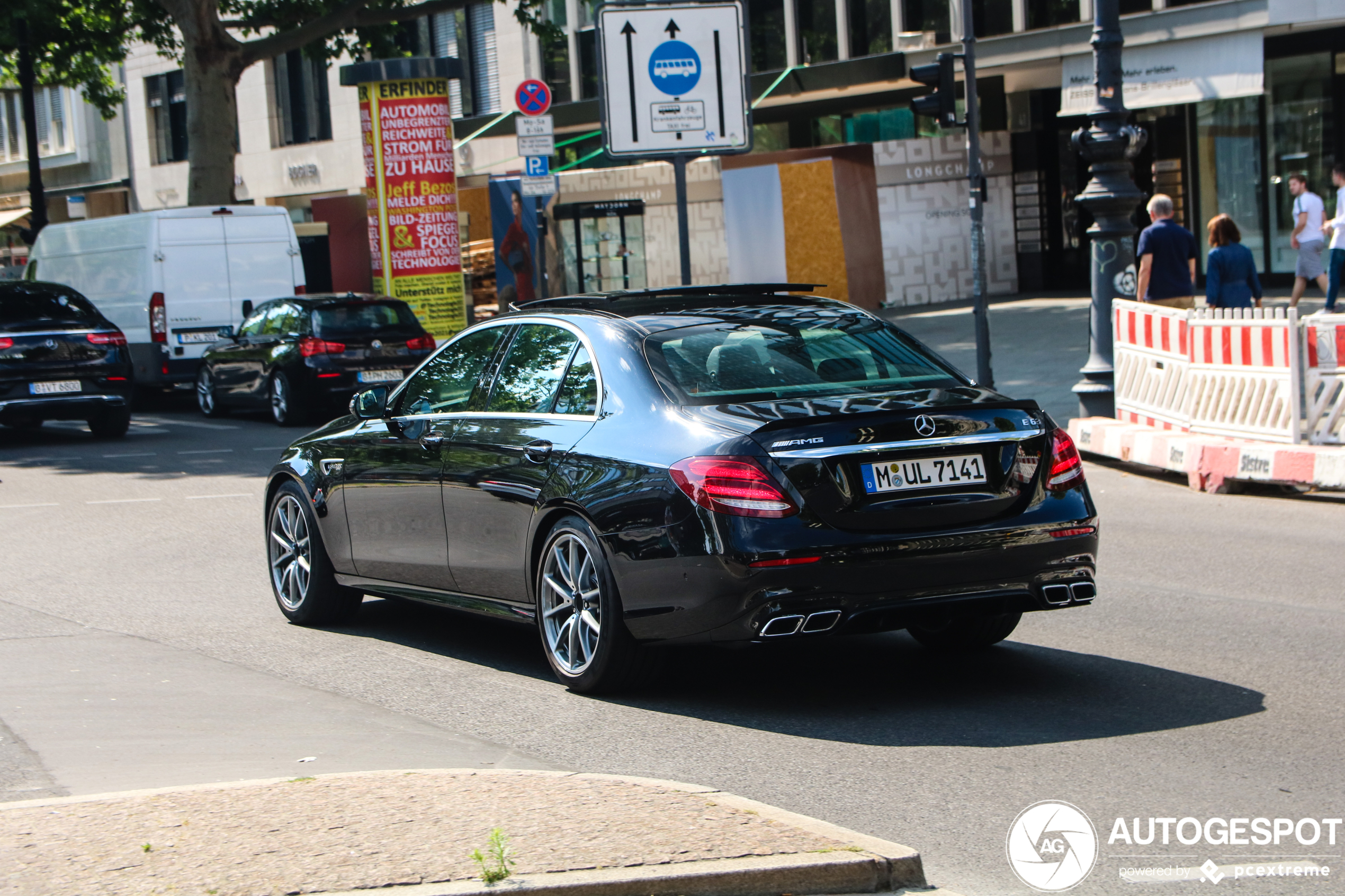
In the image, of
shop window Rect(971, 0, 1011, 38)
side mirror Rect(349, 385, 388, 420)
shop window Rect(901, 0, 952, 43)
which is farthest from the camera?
shop window Rect(901, 0, 952, 43)

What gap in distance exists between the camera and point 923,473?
19.5 ft

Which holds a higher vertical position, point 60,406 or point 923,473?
point 923,473

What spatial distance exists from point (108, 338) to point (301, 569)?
36.9ft

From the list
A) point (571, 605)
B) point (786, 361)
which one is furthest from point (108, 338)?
point (786, 361)

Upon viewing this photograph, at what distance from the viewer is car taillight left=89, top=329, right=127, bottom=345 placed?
1848 cm

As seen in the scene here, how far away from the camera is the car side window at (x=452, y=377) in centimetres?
739

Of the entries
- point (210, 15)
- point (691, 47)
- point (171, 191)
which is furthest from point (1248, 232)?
point (171, 191)

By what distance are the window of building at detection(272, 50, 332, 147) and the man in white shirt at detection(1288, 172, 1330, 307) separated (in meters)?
28.5

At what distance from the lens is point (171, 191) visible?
50000mm

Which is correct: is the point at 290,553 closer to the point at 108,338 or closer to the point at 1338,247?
the point at 108,338

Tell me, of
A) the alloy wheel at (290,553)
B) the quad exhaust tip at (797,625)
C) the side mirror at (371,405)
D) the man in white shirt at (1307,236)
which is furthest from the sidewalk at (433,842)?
the man in white shirt at (1307,236)

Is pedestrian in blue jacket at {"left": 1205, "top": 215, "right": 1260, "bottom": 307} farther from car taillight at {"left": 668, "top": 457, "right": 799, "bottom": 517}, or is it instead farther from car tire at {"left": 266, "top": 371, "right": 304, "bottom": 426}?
car taillight at {"left": 668, "top": 457, "right": 799, "bottom": 517}

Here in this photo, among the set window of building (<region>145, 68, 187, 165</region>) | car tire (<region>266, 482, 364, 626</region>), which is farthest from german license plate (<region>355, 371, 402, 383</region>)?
window of building (<region>145, 68, 187, 165</region>)

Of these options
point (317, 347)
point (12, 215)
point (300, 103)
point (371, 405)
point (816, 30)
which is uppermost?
point (300, 103)
